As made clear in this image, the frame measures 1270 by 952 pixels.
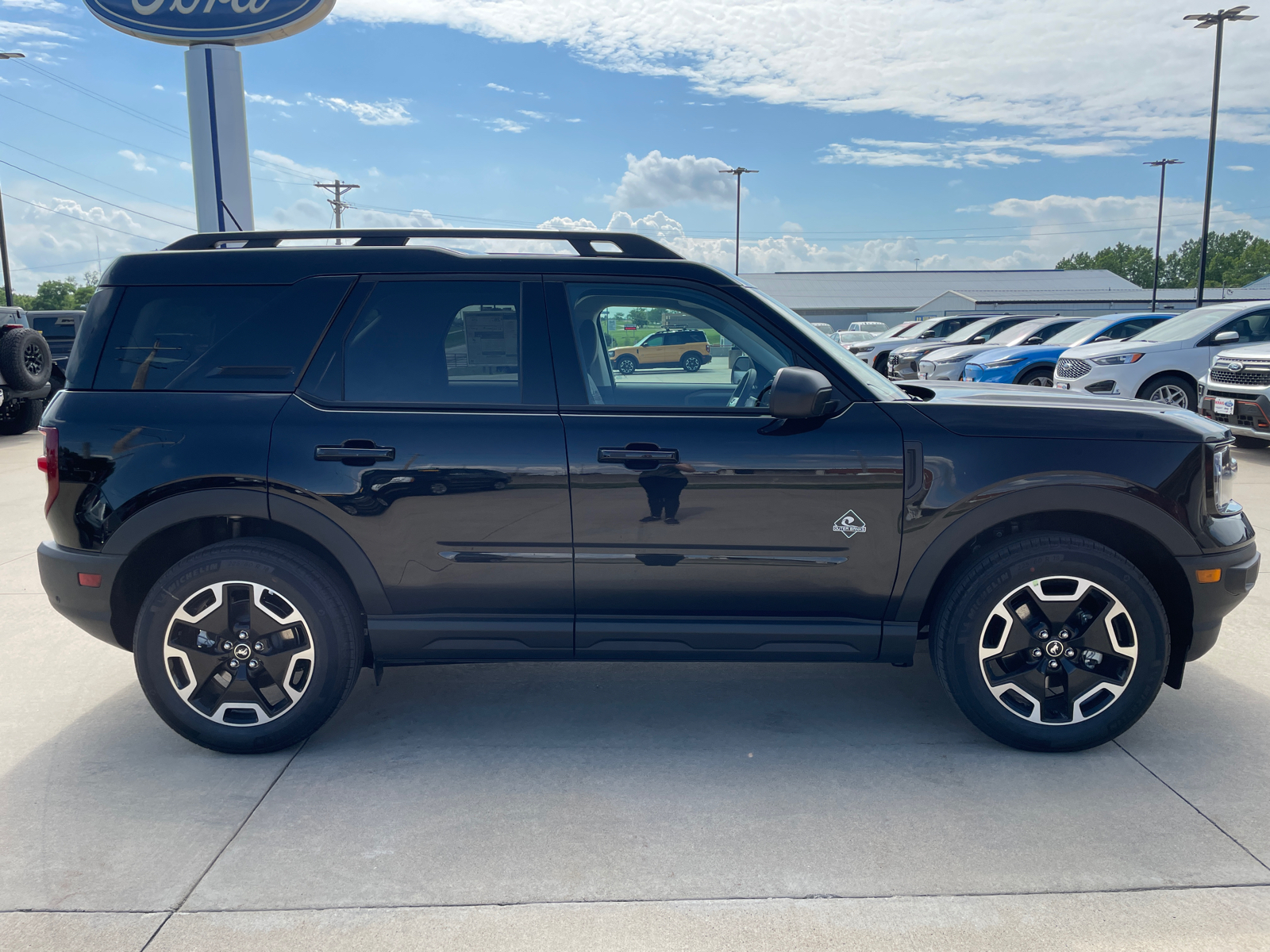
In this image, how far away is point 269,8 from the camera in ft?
44.5

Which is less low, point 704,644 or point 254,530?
point 254,530

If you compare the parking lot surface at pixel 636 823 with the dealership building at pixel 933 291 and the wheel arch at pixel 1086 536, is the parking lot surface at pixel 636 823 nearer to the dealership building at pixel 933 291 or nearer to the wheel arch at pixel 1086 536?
the wheel arch at pixel 1086 536

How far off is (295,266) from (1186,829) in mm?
3650

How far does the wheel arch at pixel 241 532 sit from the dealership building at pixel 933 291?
63.9 m

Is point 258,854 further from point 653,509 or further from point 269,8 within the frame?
point 269,8

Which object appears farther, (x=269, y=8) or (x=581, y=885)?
(x=269, y=8)

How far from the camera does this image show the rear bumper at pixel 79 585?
350 cm

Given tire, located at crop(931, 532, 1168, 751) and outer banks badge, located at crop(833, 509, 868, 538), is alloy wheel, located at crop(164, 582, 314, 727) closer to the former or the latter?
outer banks badge, located at crop(833, 509, 868, 538)

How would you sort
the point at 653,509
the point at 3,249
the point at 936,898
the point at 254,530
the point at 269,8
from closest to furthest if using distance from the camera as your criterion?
the point at 936,898
the point at 653,509
the point at 254,530
the point at 269,8
the point at 3,249

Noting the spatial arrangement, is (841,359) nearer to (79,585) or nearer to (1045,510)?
(1045,510)

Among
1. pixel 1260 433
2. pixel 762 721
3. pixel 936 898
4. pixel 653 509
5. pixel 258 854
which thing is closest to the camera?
pixel 936 898

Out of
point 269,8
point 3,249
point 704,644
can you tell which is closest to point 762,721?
point 704,644

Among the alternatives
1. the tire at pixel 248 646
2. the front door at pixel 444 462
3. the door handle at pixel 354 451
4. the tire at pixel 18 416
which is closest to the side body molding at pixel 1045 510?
the front door at pixel 444 462

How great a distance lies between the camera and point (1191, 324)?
12.5m
